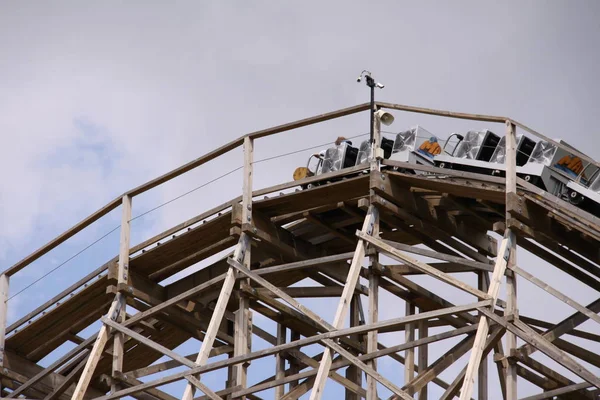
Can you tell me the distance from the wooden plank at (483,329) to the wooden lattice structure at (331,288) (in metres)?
0.02

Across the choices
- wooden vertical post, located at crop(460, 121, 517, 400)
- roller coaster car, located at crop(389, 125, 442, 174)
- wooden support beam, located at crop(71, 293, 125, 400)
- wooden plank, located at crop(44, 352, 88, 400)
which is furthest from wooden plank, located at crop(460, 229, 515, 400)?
wooden plank, located at crop(44, 352, 88, 400)

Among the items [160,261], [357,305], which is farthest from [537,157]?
[160,261]

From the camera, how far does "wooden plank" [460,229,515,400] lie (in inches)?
931

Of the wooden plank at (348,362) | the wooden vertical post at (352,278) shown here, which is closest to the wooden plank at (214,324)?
the wooden plank at (348,362)

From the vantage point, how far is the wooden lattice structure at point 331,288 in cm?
2550

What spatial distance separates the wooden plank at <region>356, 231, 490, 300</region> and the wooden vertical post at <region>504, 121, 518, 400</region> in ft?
1.44

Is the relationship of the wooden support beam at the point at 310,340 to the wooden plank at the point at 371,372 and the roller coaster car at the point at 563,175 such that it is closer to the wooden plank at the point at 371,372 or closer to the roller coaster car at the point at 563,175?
the wooden plank at the point at 371,372

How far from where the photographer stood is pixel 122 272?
1180 inches

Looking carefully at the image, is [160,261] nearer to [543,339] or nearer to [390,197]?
[390,197]

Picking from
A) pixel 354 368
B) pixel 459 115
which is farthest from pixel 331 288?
pixel 459 115

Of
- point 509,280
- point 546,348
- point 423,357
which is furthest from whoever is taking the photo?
point 423,357

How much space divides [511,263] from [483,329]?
135cm

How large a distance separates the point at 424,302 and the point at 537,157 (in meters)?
3.82

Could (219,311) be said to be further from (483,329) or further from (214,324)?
(483,329)
